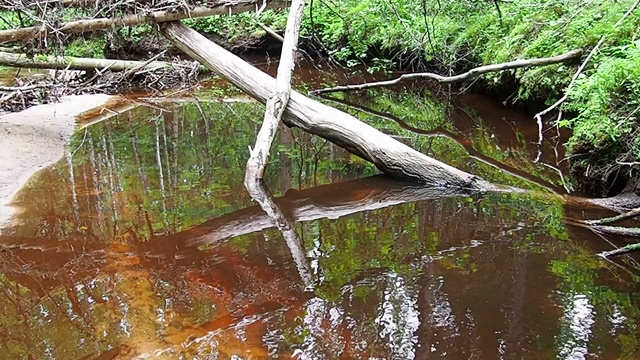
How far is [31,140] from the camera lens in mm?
8117

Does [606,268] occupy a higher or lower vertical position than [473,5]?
lower

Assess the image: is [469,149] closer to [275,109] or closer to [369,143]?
[369,143]

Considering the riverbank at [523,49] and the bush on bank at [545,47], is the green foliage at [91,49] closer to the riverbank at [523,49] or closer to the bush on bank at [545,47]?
the riverbank at [523,49]

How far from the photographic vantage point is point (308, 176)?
23.0ft

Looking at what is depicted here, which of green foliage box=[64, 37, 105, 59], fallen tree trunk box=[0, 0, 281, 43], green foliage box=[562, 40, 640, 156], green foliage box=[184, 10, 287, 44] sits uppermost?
green foliage box=[184, 10, 287, 44]

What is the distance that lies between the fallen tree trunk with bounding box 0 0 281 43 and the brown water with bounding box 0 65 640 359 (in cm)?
190

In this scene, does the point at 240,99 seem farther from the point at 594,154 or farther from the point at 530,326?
the point at 530,326

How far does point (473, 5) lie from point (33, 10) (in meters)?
8.69

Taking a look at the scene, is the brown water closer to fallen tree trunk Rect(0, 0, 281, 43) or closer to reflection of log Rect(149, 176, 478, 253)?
reflection of log Rect(149, 176, 478, 253)

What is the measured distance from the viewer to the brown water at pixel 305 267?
353cm

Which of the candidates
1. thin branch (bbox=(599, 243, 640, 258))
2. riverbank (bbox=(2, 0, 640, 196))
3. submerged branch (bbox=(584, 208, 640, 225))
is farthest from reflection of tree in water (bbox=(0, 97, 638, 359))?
riverbank (bbox=(2, 0, 640, 196))

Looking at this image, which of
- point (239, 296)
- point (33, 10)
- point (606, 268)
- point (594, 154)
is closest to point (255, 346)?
point (239, 296)

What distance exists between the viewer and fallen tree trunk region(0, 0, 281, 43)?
7.85 metres

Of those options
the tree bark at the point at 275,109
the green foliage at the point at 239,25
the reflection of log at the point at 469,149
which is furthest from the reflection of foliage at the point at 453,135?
the green foliage at the point at 239,25
